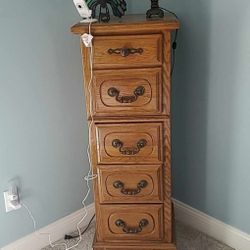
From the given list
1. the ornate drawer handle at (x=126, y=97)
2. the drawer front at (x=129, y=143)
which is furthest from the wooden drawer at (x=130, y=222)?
the ornate drawer handle at (x=126, y=97)

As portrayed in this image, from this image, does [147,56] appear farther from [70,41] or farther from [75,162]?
[75,162]

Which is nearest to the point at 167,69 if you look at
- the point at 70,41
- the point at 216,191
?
the point at 70,41

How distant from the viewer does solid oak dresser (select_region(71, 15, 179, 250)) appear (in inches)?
48.7

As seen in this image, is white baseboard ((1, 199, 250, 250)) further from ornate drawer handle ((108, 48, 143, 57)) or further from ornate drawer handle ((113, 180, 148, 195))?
ornate drawer handle ((108, 48, 143, 57))

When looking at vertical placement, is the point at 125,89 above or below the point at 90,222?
above

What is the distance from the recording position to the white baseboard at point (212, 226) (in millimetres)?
1581

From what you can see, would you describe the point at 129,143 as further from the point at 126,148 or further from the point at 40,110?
the point at 40,110

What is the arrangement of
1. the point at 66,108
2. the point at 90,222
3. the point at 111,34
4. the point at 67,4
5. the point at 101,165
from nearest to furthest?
the point at 111,34, the point at 101,165, the point at 67,4, the point at 66,108, the point at 90,222

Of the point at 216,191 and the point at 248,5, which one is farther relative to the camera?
the point at 216,191

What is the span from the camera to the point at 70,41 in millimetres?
1602

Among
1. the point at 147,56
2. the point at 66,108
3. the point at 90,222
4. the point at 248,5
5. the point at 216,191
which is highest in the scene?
the point at 248,5

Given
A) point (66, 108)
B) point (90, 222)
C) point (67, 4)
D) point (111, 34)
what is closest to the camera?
point (111, 34)

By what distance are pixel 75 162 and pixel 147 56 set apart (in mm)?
767

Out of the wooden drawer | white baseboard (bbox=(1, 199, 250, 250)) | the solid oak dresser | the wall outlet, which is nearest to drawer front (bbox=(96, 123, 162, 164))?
the solid oak dresser
